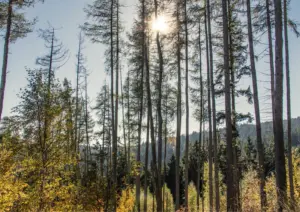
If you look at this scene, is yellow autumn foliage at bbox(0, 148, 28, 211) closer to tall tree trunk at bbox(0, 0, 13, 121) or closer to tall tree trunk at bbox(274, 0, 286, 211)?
tall tree trunk at bbox(0, 0, 13, 121)

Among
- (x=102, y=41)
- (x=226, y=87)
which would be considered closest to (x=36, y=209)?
(x=226, y=87)

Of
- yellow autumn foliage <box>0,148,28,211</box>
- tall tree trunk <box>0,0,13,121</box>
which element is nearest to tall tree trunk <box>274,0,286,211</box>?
yellow autumn foliage <box>0,148,28,211</box>

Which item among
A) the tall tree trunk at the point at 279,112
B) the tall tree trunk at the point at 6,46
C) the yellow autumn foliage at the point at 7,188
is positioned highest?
the tall tree trunk at the point at 6,46

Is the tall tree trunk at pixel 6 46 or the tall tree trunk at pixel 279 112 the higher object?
the tall tree trunk at pixel 6 46

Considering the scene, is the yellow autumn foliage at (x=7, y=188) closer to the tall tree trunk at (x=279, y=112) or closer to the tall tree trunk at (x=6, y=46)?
the tall tree trunk at (x=6, y=46)

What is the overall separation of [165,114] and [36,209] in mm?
14561

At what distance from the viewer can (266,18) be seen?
10.5 meters

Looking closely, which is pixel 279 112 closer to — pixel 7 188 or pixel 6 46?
pixel 7 188

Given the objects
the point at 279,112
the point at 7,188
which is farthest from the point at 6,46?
the point at 279,112

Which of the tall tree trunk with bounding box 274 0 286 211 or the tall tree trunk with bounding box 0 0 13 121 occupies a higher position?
the tall tree trunk with bounding box 0 0 13 121

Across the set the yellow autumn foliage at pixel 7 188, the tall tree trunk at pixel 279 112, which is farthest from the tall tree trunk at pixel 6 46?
the tall tree trunk at pixel 279 112

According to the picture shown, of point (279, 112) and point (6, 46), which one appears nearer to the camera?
point (279, 112)

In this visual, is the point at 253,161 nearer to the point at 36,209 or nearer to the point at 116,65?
the point at 116,65

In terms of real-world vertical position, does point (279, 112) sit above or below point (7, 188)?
above
